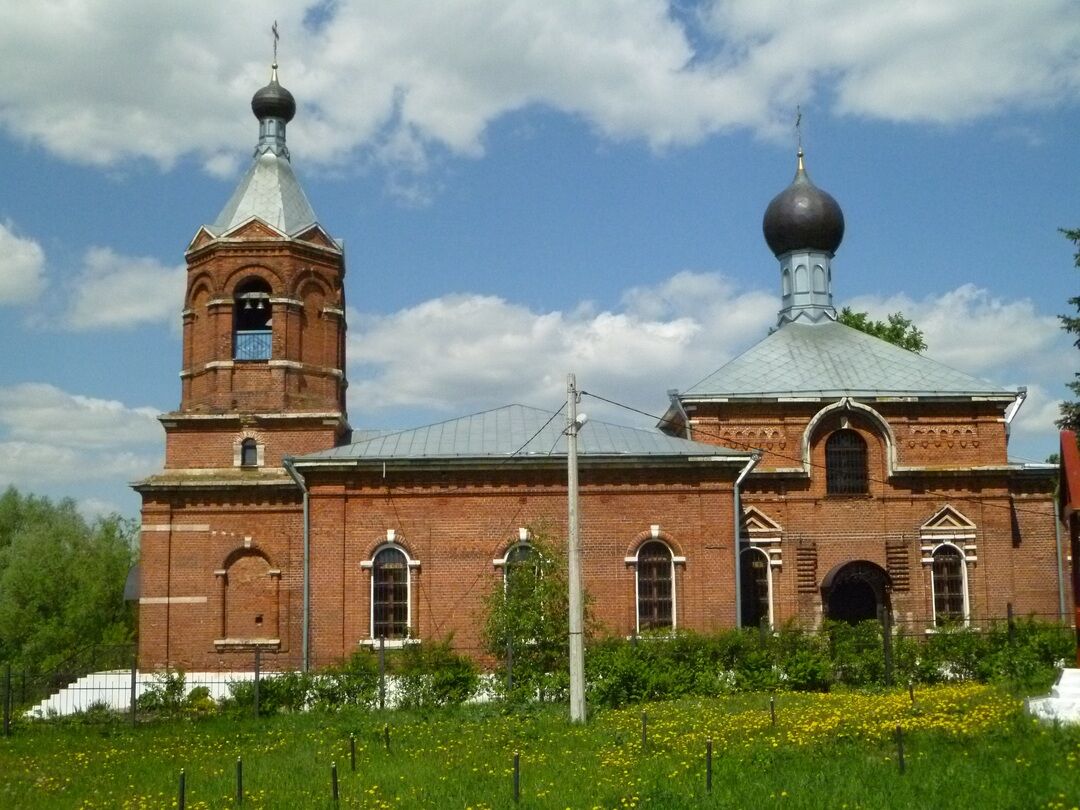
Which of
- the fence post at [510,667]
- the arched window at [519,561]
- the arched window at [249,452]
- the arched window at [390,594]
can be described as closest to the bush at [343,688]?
the fence post at [510,667]

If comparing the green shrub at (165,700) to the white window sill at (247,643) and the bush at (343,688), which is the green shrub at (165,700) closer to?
the bush at (343,688)

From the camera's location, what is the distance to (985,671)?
17531mm

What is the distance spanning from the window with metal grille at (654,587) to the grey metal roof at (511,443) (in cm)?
191

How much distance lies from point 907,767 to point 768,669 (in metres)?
7.63

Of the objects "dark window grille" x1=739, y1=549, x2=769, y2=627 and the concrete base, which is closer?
the concrete base

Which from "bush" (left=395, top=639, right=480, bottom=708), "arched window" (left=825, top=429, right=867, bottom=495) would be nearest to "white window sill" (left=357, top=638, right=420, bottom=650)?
"bush" (left=395, top=639, right=480, bottom=708)

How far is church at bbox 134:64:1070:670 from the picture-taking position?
70.5 ft

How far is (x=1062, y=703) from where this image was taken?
1160 cm

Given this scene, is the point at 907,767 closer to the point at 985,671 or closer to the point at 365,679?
the point at 985,671

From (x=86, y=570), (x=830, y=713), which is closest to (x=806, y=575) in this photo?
(x=830, y=713)

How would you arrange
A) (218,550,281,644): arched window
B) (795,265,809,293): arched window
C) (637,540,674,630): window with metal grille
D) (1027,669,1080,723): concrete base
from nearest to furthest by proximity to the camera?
1. (1027,669,1080,723): concrete base
2. (637,540,674,630): window with metal grille
3. (218,550,281,644): arched window
4. (795,265,809,293): arched window

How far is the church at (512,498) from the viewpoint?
21.5m

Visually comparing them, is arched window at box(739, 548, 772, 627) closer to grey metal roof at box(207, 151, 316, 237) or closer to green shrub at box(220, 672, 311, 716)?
green shrub at box(220, 672, 311, 716)

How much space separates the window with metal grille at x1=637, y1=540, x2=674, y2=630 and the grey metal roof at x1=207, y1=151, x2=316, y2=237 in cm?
1005
